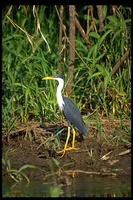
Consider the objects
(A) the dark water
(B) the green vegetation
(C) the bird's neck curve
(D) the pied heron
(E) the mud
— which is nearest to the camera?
(A) the dark water

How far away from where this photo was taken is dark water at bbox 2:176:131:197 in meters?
7.71

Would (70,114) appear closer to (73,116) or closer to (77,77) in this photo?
(73,116)

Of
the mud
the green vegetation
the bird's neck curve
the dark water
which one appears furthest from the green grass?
the dark water

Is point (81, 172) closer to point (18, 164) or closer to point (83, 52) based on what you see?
point (18, 164)

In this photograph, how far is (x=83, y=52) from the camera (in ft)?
35.4

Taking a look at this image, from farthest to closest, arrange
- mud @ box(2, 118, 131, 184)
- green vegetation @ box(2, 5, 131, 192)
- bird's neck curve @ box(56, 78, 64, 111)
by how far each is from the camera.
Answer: green vegetation @ box(2, 5, 131, 192) < bird's neck curve @ box(56, 78, 64, 111) < mud @ box(2, 118, 131, 184)

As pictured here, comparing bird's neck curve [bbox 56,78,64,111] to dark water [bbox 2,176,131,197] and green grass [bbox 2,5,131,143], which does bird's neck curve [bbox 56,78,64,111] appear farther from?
dark water [bbox 2,176,131,197]

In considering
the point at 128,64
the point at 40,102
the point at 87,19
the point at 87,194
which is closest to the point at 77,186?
the point at 87,194

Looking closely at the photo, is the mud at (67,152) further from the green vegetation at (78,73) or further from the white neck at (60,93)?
the white neck at (60,93)

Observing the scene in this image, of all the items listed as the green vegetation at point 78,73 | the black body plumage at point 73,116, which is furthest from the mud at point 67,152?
the black body plumage at point 73,116

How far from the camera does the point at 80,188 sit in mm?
7992

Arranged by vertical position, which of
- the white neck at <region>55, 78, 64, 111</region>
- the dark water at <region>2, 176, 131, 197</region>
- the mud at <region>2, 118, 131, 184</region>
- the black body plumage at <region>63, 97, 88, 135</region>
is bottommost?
the dark water at <region>2, 176, 131, 197</region>

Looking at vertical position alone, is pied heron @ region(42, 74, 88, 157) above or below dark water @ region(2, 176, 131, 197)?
above

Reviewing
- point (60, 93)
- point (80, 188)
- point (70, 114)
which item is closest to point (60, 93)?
point (60, 93)
